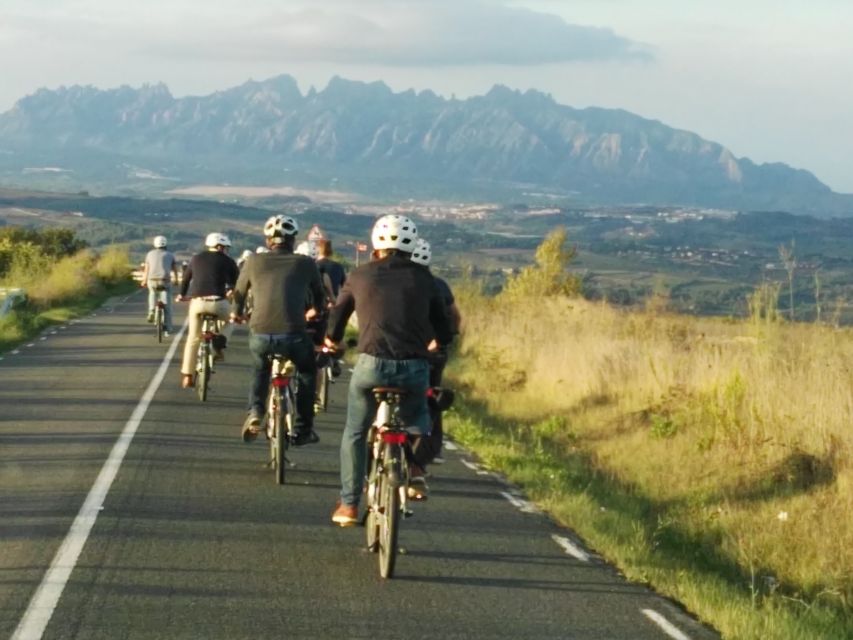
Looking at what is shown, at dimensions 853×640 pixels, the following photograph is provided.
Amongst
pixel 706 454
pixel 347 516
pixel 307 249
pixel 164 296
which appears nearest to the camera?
pixel 347 516

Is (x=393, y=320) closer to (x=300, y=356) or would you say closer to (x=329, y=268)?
(x=300, y=356)

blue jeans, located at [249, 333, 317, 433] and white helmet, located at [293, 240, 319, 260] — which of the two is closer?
blue jeans, located at [249, 333, 317, 433]

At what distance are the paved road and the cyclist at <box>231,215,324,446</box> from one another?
0.71 m

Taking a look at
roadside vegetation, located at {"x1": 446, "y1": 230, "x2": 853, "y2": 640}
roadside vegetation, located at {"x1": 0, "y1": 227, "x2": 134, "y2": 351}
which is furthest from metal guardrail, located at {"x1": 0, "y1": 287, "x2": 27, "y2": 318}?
roadside vegetation, located at {"x1": 446, "y1": 230, "x2": 853, "y2": 640}

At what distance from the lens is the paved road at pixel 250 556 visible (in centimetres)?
796

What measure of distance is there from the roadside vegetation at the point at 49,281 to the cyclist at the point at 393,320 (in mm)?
18351

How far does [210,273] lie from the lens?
18.6 metres

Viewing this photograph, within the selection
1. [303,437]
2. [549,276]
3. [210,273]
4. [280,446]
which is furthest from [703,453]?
[549,276]

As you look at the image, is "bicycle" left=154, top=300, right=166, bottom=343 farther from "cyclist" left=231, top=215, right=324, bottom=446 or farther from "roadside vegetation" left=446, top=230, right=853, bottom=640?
"cyclist" left=231, top=215, right=324, bottom=446

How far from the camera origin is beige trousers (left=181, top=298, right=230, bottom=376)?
18.7 metres

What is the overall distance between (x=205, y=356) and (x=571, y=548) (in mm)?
8766

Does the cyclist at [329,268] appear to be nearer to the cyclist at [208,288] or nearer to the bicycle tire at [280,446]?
the cyclist at [208,288]

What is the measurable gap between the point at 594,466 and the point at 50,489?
6.63 meters

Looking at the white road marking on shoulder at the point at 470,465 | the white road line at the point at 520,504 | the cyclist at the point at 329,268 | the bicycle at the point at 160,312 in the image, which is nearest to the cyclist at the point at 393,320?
the white road line at the point at 520,504
